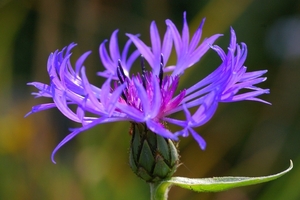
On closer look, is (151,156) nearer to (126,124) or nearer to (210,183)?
(210,183)

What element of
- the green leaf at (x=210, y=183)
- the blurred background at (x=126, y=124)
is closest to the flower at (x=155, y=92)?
the green leaf at (x=210, y=183)

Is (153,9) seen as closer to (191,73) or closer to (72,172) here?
(191,73)

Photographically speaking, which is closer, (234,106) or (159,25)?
(234,106)

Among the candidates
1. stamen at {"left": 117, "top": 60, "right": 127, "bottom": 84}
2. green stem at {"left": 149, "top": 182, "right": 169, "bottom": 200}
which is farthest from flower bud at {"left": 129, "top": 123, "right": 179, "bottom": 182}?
stamen at {"left": 117, "top": 60, "right": 127, "bottom": 84}

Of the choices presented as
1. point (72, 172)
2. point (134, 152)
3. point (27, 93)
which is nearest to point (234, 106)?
point (72, 172)

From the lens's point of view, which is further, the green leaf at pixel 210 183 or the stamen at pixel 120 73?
the stamen at pixel 120 73

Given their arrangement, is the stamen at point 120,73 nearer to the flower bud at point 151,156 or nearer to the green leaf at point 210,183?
the flower bud at point 151,156
